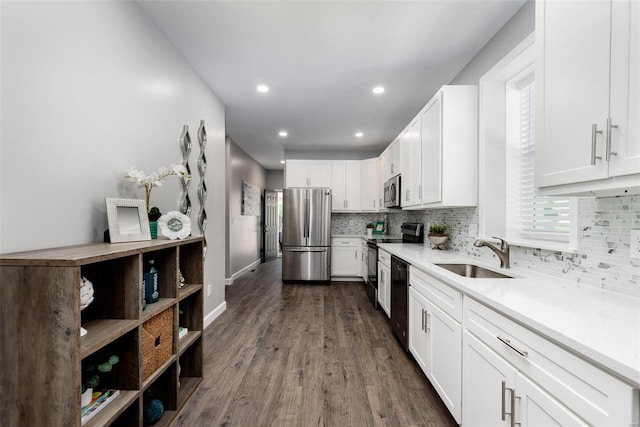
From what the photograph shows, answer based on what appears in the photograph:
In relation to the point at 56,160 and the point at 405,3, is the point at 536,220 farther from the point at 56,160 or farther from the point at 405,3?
the point at 56,160

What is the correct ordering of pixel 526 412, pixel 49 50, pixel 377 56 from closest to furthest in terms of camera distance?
pixel 526 412 → pixel 49 50 → pixel 377 56

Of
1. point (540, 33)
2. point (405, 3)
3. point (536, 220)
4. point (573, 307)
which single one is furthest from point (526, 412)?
point (405, 3)

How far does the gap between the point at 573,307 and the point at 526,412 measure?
1.45 feet

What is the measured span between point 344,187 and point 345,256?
1.34 meters

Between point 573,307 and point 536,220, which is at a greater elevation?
point 536,220

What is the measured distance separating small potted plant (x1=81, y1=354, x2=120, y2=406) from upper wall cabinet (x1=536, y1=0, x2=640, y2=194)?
2.15m

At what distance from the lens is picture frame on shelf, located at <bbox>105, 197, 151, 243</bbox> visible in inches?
58.4

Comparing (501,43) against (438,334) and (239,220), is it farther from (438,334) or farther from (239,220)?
Answer: (239,220)

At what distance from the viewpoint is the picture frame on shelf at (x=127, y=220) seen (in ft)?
4.86

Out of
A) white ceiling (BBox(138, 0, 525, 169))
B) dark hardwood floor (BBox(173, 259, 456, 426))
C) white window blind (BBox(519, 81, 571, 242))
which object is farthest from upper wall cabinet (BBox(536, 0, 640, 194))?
dark hardwood floor (BBox(173, 259, 456, 426))

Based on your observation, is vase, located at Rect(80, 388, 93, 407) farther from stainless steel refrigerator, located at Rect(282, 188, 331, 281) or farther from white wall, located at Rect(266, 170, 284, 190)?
white wall, located at Rect(266, 170, 284, 190)

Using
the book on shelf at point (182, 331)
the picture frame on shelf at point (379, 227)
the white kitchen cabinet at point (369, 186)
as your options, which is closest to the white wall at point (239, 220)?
the white kitchen cabinet at point (369, 186)

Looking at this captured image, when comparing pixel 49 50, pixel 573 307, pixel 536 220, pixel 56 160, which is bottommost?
pixel 573 307

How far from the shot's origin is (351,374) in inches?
88.6
